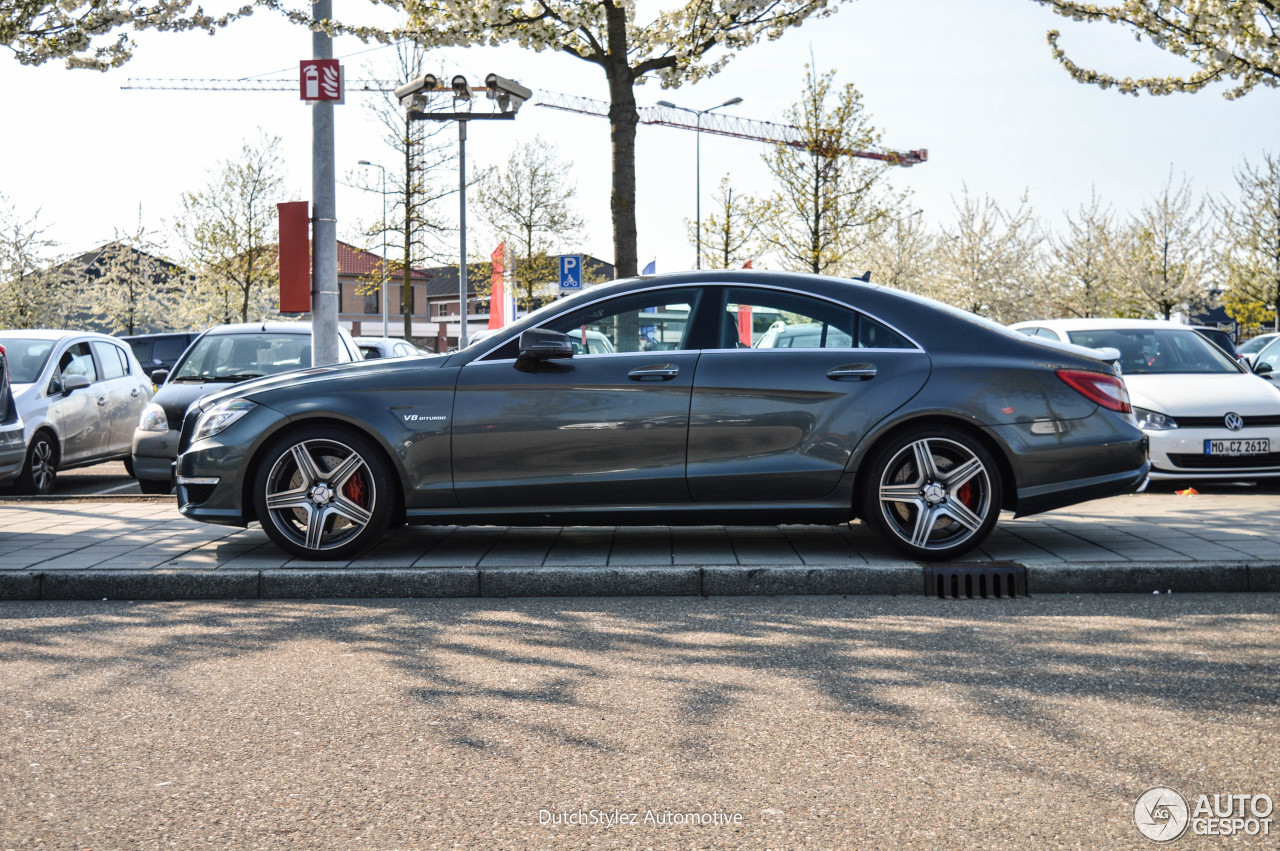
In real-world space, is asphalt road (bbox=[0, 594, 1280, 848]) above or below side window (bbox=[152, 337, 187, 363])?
below

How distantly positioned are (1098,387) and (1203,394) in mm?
4080

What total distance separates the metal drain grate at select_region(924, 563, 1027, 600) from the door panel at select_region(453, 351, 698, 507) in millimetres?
1342

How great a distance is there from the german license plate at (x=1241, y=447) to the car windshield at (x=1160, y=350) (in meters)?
1.17

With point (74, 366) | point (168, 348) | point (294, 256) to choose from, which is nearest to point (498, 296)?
point (168, 348)

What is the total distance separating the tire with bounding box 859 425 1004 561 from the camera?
595 cm

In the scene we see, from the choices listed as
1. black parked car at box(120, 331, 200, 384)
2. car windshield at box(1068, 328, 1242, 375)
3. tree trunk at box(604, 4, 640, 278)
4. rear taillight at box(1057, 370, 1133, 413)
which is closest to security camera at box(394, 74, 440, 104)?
tree trunk at box(604, 4, 640, 278)

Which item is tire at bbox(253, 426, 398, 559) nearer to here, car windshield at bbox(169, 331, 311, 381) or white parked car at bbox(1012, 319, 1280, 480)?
car windshield at bbox(169, 331, 311, 381)

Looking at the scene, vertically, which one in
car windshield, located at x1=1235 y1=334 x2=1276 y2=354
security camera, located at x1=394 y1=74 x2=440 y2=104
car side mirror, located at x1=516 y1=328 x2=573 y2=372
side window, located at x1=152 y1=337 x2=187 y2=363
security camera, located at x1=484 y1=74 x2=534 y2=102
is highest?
security camera, located at x1=484 y1=74 x2=534 y2=102

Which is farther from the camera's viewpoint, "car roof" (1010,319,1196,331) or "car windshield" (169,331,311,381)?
"car roof" (1010,319,1196,331)

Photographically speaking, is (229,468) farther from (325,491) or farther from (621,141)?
(621,141)

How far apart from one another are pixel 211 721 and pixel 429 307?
9068 cm

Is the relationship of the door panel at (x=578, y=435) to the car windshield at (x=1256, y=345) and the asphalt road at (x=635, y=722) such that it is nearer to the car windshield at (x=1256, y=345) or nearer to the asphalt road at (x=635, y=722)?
the asphalt road at (x=635, y=722)

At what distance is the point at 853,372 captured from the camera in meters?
5.98

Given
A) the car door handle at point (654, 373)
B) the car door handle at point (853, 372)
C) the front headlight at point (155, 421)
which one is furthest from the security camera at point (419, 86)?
the car door handle at point (853, 372)
